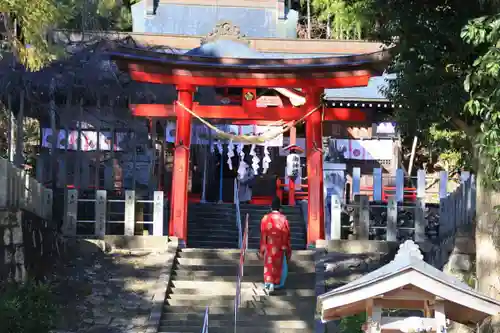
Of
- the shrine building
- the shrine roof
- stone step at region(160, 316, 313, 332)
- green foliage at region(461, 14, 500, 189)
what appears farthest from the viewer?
the shrine building

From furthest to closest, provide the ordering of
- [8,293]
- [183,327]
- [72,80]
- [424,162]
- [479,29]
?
[424,162] → [72,80] → [183,327] → [8,293] → [479,29]

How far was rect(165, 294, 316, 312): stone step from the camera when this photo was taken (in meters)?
14.5

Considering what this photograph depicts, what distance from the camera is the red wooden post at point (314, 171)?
17.7 m

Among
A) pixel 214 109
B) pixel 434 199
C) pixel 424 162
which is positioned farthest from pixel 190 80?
pixel 424 162

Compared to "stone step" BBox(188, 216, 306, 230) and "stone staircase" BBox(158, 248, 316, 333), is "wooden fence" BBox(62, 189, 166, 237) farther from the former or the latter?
"stone step" BBox(188, 216, 306, 230)

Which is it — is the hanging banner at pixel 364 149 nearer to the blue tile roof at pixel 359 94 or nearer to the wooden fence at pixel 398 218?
the blue tile roof at pixel 359 94

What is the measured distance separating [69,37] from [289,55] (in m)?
6.51

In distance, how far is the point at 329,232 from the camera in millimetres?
18125

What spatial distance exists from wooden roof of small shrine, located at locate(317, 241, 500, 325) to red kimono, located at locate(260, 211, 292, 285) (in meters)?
6.45

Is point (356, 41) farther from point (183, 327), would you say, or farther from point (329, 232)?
point (183, 327)

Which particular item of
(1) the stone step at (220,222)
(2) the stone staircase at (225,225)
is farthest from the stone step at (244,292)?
(1) the stone step at (220,222)

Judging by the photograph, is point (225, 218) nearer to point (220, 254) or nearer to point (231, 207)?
point (231, 207)

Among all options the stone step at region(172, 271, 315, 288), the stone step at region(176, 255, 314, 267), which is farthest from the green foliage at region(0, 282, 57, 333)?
the stone step at region(176, 255, 314, 267)

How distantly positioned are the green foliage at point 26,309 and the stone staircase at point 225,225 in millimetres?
6128
